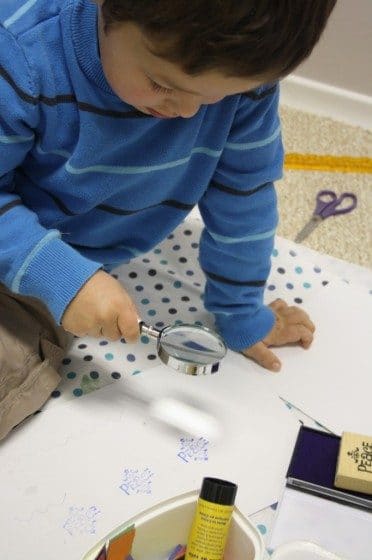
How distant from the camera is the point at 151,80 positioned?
62cm

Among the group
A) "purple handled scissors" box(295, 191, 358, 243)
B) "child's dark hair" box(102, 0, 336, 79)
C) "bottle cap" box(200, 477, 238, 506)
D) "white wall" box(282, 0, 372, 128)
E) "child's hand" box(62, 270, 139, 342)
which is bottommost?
"purple handled scissors" box(295, 191, 358, 243)

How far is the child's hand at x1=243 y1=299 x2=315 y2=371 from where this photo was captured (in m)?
0.91

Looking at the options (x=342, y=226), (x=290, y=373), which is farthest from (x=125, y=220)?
(x=342, y=226)

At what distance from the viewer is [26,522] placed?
740 mm

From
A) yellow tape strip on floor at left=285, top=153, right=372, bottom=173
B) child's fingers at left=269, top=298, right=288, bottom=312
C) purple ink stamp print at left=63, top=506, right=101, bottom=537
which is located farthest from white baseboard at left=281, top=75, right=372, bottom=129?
purple ink stamp print at left=63, top=506, right=101, bottom=537

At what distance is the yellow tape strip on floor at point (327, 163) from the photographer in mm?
1295

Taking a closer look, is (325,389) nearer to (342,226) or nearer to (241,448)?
(241,448)

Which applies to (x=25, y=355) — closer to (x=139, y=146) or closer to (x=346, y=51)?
(x=139, y=146)

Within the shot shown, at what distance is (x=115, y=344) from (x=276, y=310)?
0.65ft

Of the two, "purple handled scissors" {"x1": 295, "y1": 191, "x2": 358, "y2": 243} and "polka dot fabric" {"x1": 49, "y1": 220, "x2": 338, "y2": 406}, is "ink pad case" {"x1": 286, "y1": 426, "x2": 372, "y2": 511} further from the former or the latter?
"purple handled scissors" {"x1": 295, "y1": 191, "x2": 358, "y2": 243}

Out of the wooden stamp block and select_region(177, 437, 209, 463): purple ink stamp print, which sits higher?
select_region(177, 437, 209, 463): purple ink stamp print

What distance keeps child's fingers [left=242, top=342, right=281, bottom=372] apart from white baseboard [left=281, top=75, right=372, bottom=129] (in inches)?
25.3

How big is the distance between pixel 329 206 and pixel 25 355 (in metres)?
0.58

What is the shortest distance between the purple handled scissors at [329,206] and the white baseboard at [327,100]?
221mm
